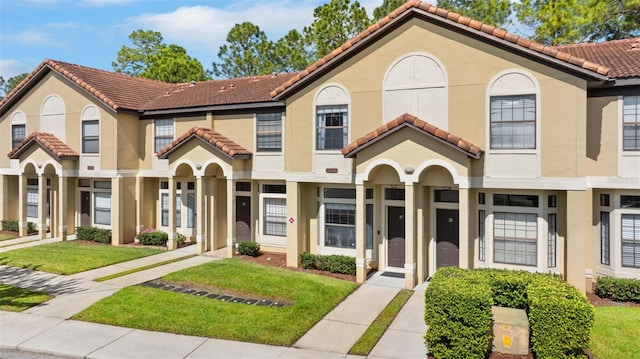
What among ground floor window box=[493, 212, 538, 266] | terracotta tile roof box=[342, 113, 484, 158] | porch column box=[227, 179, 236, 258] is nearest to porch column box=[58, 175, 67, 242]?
porch column box=[227, 179, 236, 258]

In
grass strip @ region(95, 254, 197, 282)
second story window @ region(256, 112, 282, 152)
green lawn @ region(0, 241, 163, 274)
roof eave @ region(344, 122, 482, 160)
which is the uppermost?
second story window @ region(256, 112, 282, 152)

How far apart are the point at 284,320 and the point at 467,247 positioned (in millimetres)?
5676

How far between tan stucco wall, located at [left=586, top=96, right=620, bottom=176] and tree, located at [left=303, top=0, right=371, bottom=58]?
2195 cm

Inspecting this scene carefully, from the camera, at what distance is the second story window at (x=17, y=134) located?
892 inches

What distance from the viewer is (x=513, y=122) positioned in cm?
1261

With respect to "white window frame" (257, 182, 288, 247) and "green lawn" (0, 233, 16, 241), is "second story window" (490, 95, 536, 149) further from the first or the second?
"green lawn" (0, 233, 16, 241)

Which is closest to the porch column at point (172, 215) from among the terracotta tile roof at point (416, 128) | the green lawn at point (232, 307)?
the green lawn at point (232, 307)

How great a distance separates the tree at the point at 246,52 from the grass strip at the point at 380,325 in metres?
32.8

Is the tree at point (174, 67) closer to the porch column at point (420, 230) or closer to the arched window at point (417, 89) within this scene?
the arched window at point (417, 89)

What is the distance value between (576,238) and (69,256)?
57.2ft

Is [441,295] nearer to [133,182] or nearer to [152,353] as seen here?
[152,353]

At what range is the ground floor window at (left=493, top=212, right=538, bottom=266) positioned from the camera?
41.9 ft

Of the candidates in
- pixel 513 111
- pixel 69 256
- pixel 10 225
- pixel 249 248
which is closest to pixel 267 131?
pixel 249 248

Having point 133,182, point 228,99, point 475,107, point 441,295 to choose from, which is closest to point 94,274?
point 133,182
